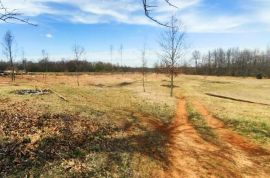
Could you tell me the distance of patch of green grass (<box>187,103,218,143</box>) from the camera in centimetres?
1965

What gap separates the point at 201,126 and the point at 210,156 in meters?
7.45

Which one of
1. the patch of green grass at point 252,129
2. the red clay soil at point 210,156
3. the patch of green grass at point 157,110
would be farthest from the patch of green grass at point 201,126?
the patch of green grass at point 252,129

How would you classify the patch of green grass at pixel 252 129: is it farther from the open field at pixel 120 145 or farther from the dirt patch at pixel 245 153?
the dirt patch at pixel 245 153

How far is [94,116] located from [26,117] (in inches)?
169

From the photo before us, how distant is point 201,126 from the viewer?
906 inches

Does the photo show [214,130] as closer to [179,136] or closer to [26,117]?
[179,136]

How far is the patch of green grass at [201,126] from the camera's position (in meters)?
19.6

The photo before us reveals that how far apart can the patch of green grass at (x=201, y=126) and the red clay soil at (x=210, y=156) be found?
0.39 m

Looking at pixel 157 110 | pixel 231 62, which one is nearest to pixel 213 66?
pixel 231 62

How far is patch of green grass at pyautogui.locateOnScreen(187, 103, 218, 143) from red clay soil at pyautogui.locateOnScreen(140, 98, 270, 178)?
39 cm

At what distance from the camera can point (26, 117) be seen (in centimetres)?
1786

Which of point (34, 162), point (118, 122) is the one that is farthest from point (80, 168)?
point (118, 122)

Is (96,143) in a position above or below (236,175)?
above

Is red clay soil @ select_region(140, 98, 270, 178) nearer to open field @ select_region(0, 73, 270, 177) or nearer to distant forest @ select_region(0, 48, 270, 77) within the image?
open field @ select_region(0, 73, 270, 177)
